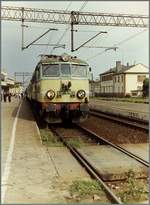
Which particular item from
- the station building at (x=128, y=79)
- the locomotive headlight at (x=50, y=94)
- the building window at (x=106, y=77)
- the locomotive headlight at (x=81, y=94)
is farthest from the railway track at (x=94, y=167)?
the building window at (x=106, y=77)

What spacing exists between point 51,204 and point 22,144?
279 inches

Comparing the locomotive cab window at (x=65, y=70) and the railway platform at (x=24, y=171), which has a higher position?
the locomotive cab window at (x=65, y=70)

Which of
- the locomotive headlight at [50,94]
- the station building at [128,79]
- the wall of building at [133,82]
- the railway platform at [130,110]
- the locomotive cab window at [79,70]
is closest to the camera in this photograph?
the locomotive headlight at [50,94]

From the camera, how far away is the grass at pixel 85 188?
302 inches

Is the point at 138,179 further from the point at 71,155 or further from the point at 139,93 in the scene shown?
the point at 139,93

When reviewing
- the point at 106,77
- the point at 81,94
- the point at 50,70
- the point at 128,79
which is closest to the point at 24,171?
the point at 81,94

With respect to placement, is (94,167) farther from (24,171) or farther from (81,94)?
(81,94)

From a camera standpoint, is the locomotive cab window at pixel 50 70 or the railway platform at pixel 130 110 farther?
the railway platform at pixel 130 110

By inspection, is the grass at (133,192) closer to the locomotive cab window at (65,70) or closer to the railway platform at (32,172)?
the railway platform at (32,172)

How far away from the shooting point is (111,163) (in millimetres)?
10492

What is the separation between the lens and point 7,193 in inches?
299

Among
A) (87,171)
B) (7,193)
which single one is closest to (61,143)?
(87,171)

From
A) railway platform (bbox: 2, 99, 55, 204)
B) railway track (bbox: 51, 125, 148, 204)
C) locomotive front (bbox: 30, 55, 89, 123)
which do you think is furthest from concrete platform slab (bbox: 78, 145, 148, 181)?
locomotive front (bbox: 30, 55, 89, 123)

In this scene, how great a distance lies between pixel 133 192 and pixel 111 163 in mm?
2884
